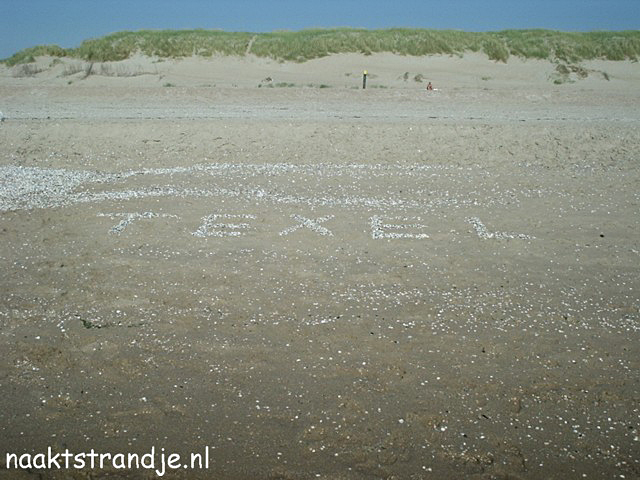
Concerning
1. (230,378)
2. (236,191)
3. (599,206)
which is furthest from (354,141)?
(230,378)

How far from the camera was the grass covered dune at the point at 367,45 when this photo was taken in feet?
77.2

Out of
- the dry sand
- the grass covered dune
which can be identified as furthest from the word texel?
the grass covered dune

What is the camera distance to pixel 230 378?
12.8 feet

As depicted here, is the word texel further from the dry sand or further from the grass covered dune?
the grass covered dune

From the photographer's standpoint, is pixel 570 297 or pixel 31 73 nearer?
pixel 570 297

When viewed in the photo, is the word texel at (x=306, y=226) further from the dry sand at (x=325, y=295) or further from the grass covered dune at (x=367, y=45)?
the grass covered dune at (x=367, y=45)

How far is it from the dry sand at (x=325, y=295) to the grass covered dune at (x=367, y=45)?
1413cm

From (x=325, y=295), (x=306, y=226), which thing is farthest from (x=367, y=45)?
(x=325, y=295)

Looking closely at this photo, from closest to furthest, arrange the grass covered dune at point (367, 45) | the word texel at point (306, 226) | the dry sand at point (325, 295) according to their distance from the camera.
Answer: the dry sand at point (325, 295) < the word texel at point (306, 226) < the grass covered dune at point (367, 45)

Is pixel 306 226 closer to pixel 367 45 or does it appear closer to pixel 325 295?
pixel 325 295

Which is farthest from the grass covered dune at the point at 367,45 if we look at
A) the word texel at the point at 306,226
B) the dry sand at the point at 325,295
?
the word texel at the point at 306,226

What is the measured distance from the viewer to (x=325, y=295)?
5039 millimetres

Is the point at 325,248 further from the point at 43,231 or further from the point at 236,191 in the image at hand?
the point at 43,231

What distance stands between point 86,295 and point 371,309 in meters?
2.28
